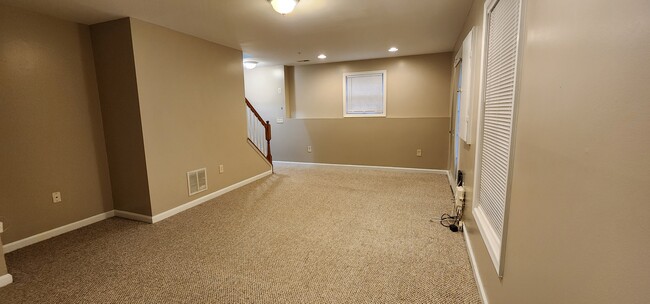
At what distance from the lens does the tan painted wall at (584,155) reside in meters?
0.55

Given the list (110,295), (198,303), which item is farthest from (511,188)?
(110,295)

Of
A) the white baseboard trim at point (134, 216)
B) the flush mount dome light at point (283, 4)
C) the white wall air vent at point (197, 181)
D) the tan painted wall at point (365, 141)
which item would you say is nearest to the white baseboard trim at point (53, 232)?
the white baseboard trim at point (134, 216)

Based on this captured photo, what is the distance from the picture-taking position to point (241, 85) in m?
4.56

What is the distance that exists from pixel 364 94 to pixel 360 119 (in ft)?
1.70

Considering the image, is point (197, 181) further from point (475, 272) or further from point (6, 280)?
point (475, 272)

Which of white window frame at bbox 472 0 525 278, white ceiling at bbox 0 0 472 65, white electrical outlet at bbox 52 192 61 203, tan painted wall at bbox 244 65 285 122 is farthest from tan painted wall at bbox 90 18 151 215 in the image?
tan painted wall at bbox 244 65 285 122

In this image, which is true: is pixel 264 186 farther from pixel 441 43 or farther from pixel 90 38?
pixel 441 43

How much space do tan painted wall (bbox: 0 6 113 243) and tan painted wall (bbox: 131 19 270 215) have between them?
2.26 feet

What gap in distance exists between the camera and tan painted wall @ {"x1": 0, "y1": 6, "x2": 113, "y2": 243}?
8.52 ft

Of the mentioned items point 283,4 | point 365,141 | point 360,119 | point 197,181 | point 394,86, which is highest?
point 283,4

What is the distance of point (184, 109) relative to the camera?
3541 mm

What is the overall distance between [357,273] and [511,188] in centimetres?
127

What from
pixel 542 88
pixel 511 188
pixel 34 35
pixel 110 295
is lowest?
pixel 110 295

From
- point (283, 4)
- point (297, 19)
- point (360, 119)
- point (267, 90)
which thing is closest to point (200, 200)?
point (297, 19)
